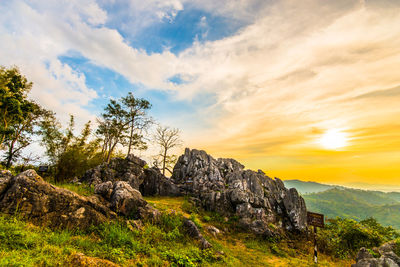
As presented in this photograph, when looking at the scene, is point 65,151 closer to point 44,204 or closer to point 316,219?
point 44,204

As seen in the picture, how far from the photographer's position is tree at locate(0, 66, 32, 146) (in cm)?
1975

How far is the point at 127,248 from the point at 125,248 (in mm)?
96

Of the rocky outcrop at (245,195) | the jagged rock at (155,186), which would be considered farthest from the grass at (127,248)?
the jagged rock at (155,186)

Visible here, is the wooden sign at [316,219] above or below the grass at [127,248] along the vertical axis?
above

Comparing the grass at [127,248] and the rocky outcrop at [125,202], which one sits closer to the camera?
the grass at [127,248]

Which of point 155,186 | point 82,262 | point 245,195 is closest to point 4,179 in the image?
point 82,262

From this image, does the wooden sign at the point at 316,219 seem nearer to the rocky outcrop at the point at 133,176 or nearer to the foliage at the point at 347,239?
the foliage at the point at 347,239

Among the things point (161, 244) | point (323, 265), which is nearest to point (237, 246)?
point (323, 265)

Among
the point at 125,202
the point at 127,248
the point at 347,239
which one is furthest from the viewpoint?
the point at 347,239

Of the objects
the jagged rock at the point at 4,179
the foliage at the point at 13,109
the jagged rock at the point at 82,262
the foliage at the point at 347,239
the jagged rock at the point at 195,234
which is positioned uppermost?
the foliage at the point at 13,109

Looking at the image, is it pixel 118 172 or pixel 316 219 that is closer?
pixel 316 219

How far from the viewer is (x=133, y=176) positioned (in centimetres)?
2227

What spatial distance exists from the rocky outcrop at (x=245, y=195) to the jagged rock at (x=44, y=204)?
14.0 meters

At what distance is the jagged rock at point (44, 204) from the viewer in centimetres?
764
